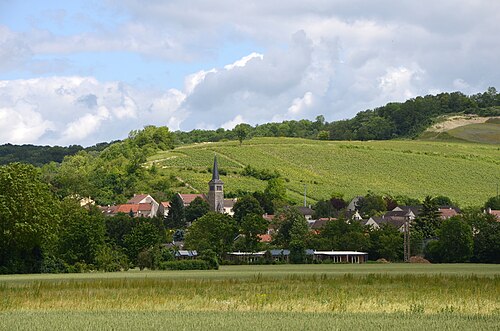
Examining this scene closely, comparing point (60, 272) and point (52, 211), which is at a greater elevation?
point (52, 211)

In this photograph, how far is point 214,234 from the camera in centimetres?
13450

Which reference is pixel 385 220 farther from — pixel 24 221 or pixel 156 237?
pixel 24 221

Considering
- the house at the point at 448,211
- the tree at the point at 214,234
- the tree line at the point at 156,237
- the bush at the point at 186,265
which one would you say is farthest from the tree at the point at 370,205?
the bush at the point at 186,265

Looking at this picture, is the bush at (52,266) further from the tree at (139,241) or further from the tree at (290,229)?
the tree at (290,229)

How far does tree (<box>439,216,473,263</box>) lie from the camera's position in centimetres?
11906

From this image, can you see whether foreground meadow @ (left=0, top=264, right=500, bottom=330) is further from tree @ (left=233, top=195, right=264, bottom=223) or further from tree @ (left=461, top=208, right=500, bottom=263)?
tree @ (left=233, top=195, right=264, bottom=223)

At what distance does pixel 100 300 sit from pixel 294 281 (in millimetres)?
17143

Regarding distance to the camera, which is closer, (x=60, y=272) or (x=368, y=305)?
(x=368, y=305)

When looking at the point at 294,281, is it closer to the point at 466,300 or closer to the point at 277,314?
the point at 466,300

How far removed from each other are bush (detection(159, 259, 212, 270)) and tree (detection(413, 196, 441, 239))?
52090 millimetres

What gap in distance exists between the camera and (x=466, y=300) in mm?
43469

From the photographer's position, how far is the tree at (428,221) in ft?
477

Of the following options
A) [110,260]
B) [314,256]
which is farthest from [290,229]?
[110,260]

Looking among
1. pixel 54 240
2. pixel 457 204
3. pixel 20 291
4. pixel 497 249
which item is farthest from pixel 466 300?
pixel 457 204
